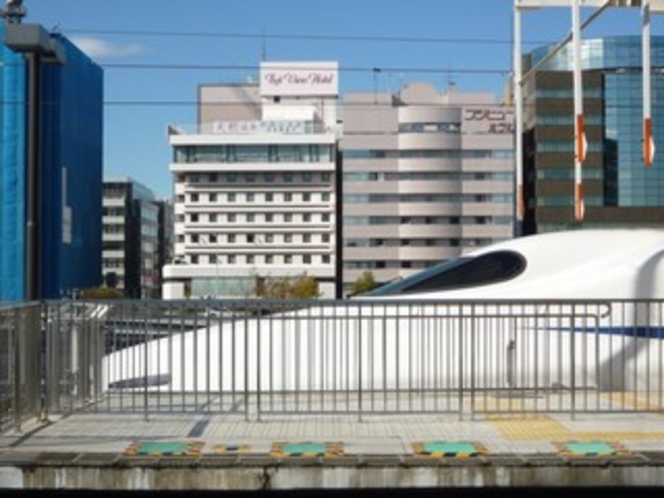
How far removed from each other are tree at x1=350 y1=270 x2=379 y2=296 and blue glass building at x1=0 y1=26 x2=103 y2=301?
2561cm

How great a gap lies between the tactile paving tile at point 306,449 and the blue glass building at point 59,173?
74811mm

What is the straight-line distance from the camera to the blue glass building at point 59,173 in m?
91.5

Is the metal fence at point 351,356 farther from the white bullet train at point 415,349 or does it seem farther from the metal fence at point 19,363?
the metal fence at point 19,363

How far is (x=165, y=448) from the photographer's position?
929cm

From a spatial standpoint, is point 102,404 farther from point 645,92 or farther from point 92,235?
point 92,235

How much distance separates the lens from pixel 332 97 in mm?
135750

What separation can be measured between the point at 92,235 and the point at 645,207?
56599mm

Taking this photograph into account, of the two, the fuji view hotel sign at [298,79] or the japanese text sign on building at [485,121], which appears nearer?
the japanese text sign on building at [485,121]

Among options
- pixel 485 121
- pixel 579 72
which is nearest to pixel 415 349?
pixel 579 72

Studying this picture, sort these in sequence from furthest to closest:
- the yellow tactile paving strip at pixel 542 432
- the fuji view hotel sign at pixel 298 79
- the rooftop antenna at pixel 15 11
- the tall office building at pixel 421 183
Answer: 1. the fuji view hotel sign at pixel 298 79
2. the tall office building at pixel 421 183
3. the rooftop antenna at pixel 15 11
4. the yellow tactile paving strip at pixel 542 432

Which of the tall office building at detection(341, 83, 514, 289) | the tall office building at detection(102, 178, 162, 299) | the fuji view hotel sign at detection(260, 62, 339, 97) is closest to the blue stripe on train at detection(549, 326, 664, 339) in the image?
the tall office building at detection(341, 83, 514, 289)

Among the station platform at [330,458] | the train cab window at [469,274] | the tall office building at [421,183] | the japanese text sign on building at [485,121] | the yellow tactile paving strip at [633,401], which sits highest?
the japanese text sign on building at [485,121]

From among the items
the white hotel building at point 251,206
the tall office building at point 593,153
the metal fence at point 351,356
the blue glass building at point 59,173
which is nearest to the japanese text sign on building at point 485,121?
the tall office building at point 593,153

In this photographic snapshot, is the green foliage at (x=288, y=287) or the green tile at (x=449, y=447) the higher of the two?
the green tile at (x=449, y=447)
